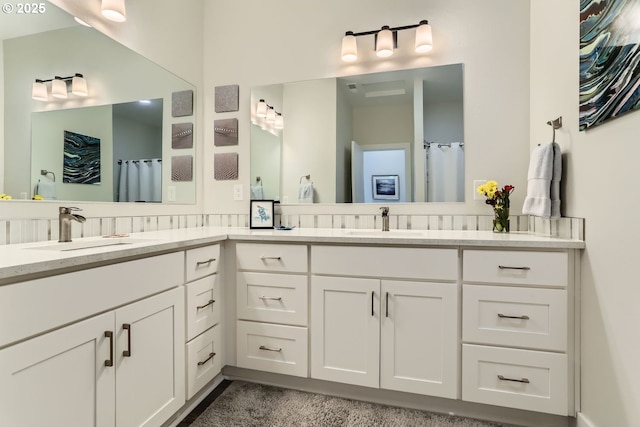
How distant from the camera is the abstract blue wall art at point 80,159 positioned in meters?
1.56

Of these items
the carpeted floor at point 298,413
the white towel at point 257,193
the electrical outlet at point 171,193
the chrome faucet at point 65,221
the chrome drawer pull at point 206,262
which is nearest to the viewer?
the chrome faucet at point 65,221

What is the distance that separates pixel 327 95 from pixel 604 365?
205 cm

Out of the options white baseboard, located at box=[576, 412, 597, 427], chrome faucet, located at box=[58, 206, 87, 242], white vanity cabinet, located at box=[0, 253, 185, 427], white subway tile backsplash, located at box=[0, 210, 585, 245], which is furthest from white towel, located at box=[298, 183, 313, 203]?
white baseboard, located at box=[576, 412, 597, 427]

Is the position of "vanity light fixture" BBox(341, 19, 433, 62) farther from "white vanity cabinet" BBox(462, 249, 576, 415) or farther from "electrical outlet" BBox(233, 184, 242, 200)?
"white vanity cabinet" BBox(462, 249, 576, 415)

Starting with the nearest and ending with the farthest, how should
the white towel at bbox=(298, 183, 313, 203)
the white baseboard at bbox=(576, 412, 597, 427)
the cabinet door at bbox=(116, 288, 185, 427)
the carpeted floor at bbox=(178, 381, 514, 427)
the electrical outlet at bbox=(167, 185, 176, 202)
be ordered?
1. the cabinet door at bbox=(116, 288, 185, 427)
2. the white baseboard at bbox=(576, 412, 597, 427)
3. the carpeted floor at bbox=(178, 381, 514, 427)
4. the electrical outlet at bbox=(167, 185, 176, 202)
5. the white towel at bbox=(298, 183, 313, 203)

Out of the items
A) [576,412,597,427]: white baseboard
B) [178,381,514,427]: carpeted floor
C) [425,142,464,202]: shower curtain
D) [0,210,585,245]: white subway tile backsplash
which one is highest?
[425,142,464,202]: shower curtain

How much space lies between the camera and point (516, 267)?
1483 mm

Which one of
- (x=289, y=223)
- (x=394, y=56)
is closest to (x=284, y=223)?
(x=289, y=223)

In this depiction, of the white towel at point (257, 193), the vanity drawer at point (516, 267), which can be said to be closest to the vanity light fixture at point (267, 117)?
the white towel at point (257, 193)

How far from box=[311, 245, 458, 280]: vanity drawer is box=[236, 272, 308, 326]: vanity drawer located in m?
0.16

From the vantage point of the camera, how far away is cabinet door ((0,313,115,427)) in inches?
34.1

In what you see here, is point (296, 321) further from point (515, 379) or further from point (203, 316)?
point (515, 379)

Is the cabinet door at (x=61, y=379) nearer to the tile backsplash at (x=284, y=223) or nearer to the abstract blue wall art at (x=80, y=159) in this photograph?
the tile backsplash at (x=284, y=223)

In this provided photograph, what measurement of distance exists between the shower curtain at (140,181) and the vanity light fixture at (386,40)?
146cm
